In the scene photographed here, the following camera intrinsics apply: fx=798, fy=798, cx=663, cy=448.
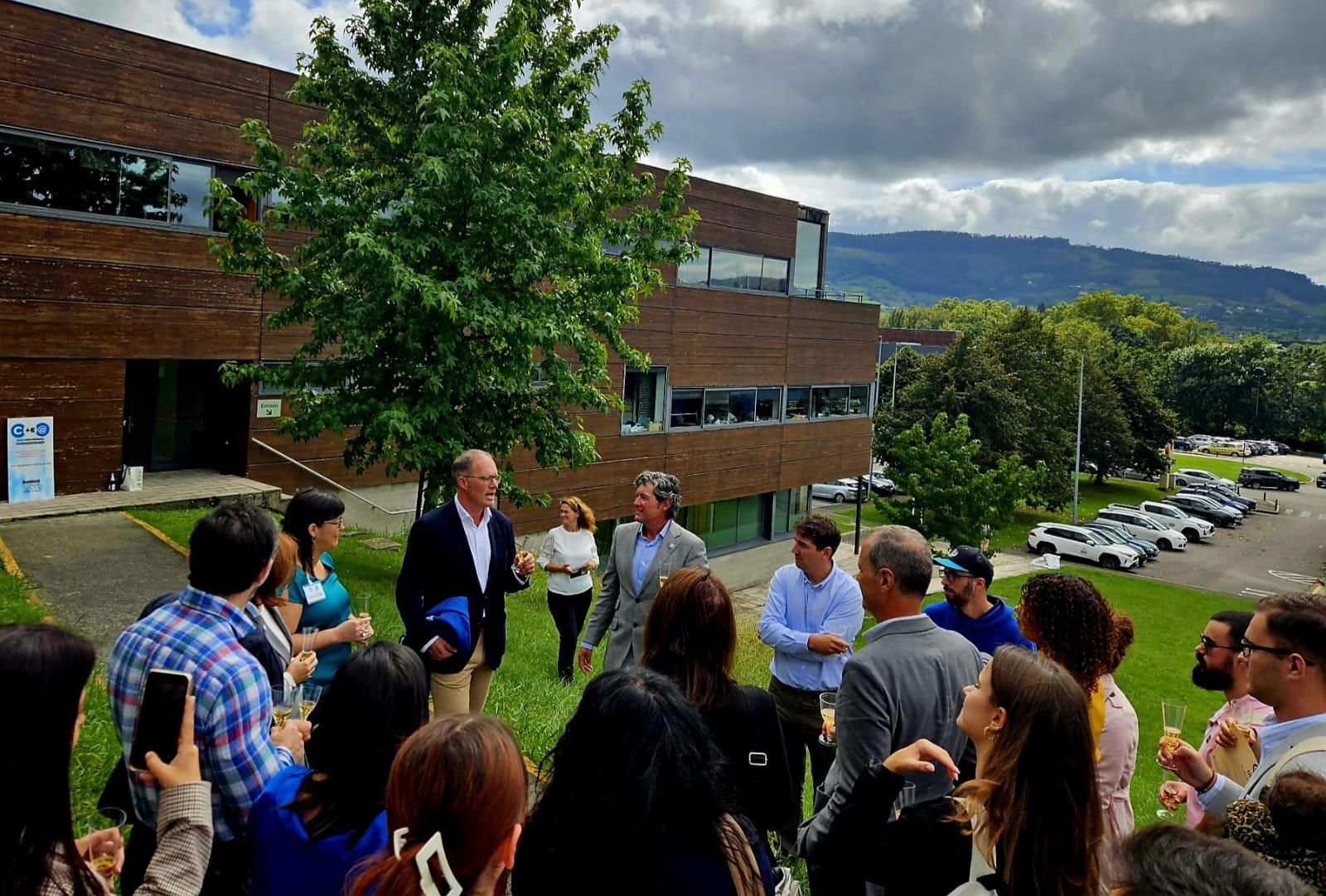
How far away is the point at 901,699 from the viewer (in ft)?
10.5

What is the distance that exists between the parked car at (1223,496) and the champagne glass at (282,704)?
185 ft

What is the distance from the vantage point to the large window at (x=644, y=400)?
71.5 ft

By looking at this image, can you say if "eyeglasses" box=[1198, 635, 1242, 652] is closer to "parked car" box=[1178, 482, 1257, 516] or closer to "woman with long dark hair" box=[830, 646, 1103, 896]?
"woman with long dark hair" box=[830, 646, 1103, 896]

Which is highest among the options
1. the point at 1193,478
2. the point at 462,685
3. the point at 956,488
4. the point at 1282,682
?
the point at 1282,682

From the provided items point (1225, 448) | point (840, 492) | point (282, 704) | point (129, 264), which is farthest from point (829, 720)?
point (1225, 448)

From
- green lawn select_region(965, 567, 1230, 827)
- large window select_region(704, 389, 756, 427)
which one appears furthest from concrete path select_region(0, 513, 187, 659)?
large window select_region(704, 389, 756, 427)

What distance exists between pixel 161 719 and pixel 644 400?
66.3ft

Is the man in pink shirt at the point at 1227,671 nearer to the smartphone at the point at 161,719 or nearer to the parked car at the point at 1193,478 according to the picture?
the smartphone at the point at 161,719

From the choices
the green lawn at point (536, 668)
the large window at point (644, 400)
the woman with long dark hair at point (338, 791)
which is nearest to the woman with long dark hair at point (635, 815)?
the woman with long dark hair at point (338, 791)

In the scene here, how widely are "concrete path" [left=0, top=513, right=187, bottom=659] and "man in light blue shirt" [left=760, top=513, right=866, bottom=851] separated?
18.4 feet

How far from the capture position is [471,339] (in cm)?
1018

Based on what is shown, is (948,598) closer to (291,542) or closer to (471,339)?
(291,542)

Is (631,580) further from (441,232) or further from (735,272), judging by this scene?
(735,272)

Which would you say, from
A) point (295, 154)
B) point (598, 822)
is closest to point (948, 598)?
point (598, 822)
